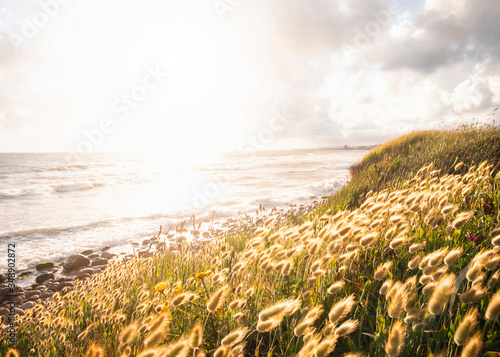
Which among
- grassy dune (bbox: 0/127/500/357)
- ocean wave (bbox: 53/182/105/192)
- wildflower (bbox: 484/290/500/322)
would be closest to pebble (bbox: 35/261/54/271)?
grassy dune (bbox: 0/127/500/357)

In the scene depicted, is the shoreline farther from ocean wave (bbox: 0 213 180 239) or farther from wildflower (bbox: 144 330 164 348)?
wildflower (bbox: 144 330 164 348)

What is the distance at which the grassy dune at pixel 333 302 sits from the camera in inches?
38.9

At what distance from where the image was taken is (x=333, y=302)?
1719 mm

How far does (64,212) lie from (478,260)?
40.2 ft

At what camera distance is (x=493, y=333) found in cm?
128

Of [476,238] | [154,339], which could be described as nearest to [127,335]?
[154,339]

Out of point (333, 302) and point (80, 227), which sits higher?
point (333, 302)

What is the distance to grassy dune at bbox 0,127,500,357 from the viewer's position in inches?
38.9

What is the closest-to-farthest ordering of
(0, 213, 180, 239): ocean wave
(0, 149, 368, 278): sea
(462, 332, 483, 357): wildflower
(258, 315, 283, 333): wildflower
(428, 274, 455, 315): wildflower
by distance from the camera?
(462, 332, 483, 357): wildflower → (428, 274, 455, 315): wildflower → (258, 315, 283, 333): wildflower → (0, 149, 368, 278): sea → (0, 213, 180, 239): ocean wave

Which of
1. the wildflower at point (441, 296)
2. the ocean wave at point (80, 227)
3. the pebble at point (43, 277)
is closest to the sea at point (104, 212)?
the ocean wave at point (80, 227)

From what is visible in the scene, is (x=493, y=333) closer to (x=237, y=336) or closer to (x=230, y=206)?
(x=237, y=336)

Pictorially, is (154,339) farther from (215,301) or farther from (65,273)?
(65,273)

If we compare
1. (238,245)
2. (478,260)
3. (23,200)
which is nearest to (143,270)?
(238,245)

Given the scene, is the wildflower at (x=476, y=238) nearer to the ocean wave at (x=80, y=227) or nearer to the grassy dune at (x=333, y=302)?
the grassy dune at (x=333, y=302)
